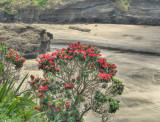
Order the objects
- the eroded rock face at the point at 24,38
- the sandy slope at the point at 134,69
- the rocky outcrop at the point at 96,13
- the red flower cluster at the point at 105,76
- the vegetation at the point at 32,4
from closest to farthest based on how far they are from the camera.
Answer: the red flower cluster at the point at 105,76, the sandy slope at the point at 134,69, the eroded rock face at the point at 24,38, the rocky outcrop at the point at 96,13, the vegetation at the point at 32,4

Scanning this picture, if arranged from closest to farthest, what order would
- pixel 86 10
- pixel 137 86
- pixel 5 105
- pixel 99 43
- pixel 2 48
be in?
1. pixel 5 105
2. pixel 2 48
3. pixel 137 86
4. pixel 99 43
5. pixel 86 10

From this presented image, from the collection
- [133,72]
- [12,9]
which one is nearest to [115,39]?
[133,72]

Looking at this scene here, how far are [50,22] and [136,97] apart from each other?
31249 millimetres

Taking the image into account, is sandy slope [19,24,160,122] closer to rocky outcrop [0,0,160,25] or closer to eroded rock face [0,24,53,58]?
eroded rock face [0,24,53,58]

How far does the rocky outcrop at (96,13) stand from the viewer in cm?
3606

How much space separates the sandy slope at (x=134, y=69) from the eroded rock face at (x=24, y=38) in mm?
1132

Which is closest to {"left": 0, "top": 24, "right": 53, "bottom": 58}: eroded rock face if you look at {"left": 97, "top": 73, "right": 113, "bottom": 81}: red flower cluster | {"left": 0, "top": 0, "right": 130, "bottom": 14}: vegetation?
{"left": 97, "top": 73, "right": 113, "bottom": 81}: red flower cluster

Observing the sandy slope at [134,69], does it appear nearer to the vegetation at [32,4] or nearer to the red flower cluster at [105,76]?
the red flower cluster at [105,76]

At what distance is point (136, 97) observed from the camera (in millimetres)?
9828

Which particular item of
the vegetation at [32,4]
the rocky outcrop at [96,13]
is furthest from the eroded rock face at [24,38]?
the rocky outcrop at [96,13]

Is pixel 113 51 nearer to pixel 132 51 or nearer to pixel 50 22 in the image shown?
pixel 132 51

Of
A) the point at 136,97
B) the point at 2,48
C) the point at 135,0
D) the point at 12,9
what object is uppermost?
the point at 135,0

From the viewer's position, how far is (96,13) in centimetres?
3816

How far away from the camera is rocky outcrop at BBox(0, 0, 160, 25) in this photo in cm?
3606
